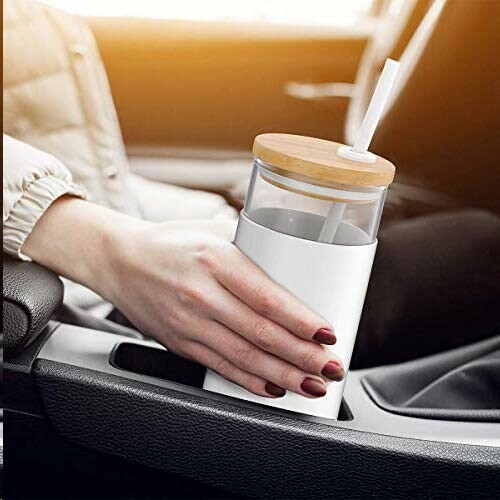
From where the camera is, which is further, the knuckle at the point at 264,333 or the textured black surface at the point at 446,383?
the textured black surface at the point at 446,383

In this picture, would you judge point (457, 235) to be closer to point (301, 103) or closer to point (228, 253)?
point (301, 103)

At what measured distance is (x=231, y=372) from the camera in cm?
55

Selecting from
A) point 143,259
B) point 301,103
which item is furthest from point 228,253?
A: point 301,103

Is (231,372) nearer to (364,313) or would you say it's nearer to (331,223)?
(331,223)

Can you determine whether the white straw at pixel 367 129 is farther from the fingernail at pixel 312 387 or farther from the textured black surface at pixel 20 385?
the textured black surface at pixel 20 385

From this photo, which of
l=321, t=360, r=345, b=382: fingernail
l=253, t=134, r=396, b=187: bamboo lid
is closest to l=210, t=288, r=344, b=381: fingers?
l=321, t=360, r=345, b=382: fingernail

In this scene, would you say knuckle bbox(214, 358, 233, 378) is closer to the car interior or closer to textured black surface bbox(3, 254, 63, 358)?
the car interior

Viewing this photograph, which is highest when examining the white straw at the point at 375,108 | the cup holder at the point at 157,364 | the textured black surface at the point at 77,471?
the white straw at the point at 375,108

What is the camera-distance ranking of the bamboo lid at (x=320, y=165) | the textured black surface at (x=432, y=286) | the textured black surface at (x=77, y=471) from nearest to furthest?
the bamboo lid at (x=320, y=165), the textured black surface at (x=77, y=471), the textured black surface at (x=432, y=286)

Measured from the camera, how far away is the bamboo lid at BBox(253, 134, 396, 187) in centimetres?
49

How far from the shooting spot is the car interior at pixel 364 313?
21.7 inches

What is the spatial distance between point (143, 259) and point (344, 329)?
0.55 ft

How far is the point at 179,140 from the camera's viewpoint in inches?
33.4

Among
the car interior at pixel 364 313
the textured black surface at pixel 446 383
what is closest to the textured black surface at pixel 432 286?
the car interior at pixel 364 313
